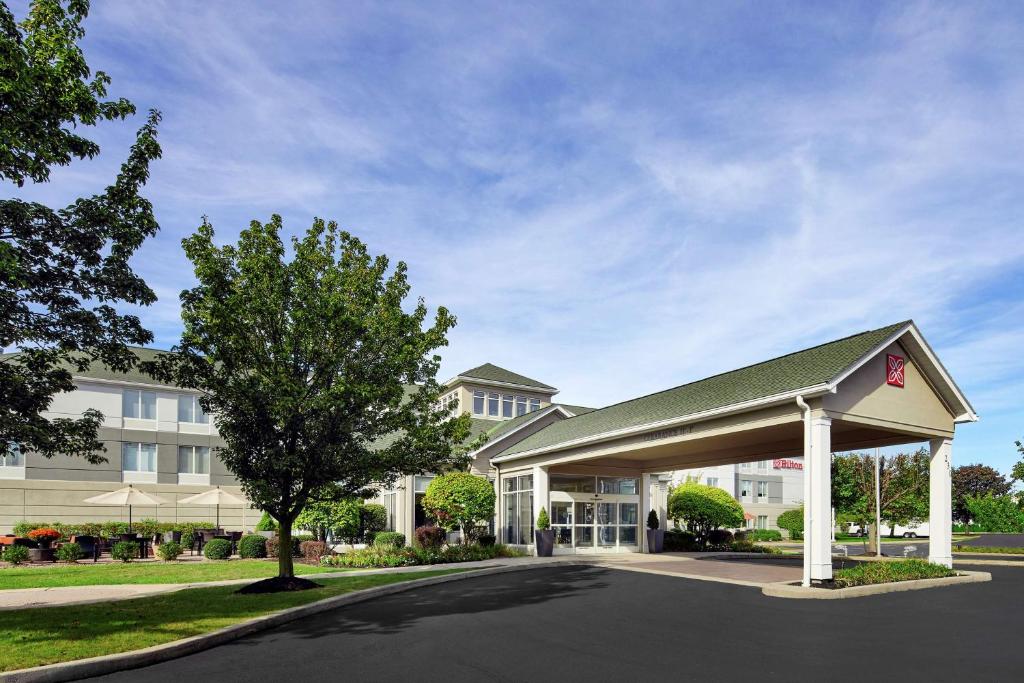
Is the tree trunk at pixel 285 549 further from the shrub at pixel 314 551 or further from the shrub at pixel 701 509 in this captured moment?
the shrub at pixel 701 509

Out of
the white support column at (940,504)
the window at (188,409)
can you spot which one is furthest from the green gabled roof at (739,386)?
the window at (188,409)

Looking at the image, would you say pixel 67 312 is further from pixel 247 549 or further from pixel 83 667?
pixel 247 549

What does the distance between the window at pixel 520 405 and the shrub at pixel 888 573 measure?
973 inches

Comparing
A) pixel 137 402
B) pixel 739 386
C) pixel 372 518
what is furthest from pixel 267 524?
pixel 739 386

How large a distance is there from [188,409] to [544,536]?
2623 cm

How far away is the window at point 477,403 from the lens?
41.0 metres

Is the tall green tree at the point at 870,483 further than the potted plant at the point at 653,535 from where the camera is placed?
Yes

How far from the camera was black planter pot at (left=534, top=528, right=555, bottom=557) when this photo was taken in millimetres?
29141

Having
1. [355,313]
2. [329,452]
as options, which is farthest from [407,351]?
[329,452]

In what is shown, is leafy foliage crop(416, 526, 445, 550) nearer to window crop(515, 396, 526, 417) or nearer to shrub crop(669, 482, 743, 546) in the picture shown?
window crop(515, 396, 526, 417)

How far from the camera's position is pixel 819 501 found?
17.7 metres

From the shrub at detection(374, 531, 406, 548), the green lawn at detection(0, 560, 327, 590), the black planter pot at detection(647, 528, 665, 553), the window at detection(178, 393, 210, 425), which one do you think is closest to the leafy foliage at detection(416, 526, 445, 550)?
the shrub at detection(374, 531, 406, 548)

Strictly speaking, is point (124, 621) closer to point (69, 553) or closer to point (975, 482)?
point (69, 553)

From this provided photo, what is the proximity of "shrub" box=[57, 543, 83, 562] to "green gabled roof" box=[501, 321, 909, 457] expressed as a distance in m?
17.8
